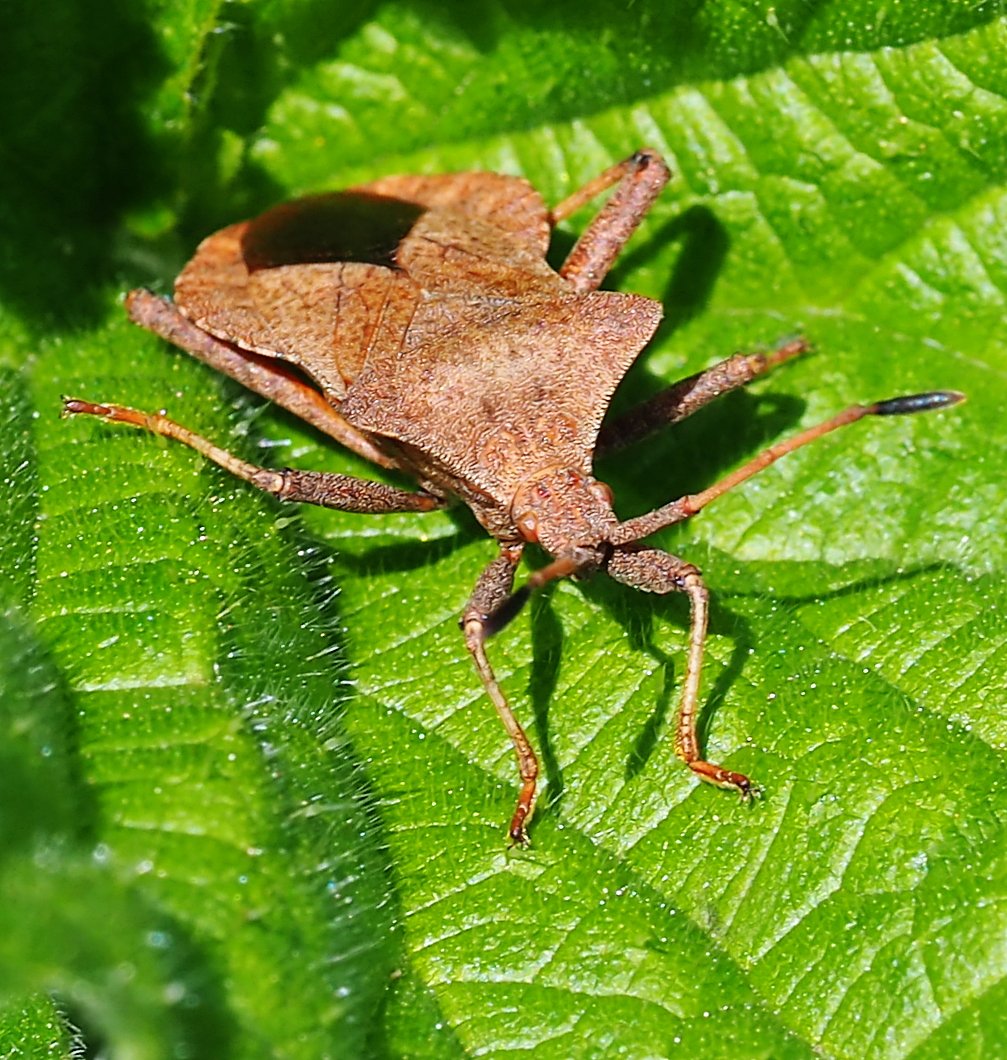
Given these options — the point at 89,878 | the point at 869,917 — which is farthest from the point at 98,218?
the point at 869,917

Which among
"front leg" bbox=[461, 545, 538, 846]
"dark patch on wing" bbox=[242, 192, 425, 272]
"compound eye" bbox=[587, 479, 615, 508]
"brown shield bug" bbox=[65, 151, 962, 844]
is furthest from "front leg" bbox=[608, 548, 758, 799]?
"dark patch on wing" bbox=[242, 192, 425, 272]

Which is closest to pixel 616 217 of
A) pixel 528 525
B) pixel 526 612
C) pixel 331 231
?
pixel 331 231

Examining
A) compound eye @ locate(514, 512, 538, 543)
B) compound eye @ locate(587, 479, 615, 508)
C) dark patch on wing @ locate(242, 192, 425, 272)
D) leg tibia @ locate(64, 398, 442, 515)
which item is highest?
dark patch on wing @ locate(242, 192, 425, 272)

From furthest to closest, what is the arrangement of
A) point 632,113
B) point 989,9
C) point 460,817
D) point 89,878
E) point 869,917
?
point 632,113
point 989,9
point 460,817
point 869,917
point 89,878

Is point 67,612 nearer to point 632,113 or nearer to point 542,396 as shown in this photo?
point 542,396

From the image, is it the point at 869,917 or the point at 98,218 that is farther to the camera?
the point at 98,218

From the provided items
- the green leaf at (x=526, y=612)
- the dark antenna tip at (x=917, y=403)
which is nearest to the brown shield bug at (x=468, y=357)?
the dark antenna tip at (x=917, y=403)

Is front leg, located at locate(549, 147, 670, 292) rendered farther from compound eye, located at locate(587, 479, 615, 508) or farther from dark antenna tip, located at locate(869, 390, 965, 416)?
dark antenna tip, located at locate(869, 390, 965, 416)
